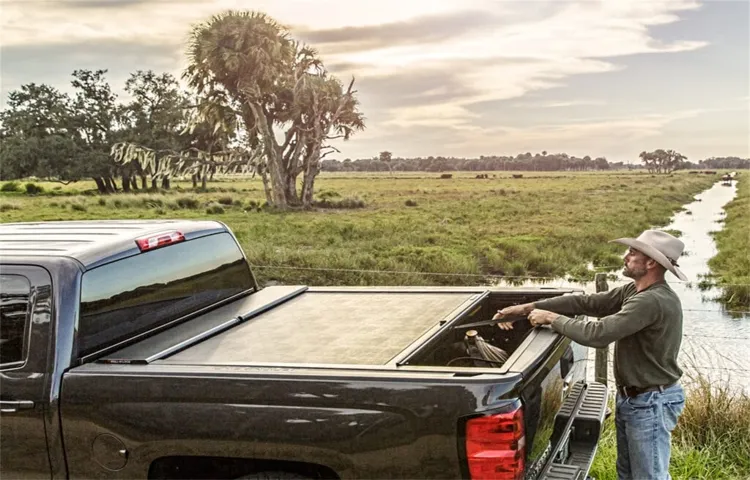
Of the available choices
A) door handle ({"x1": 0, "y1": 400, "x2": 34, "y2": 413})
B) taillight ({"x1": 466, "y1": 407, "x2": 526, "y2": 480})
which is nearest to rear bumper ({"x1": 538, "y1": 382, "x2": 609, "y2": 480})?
taillight ({"x1": 466, "y1": 407, "x2": 526, "y2": 480})

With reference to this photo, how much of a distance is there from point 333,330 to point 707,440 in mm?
3221

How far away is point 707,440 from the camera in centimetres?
558

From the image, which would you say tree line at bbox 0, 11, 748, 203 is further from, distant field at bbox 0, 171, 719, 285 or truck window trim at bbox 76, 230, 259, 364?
truck window trim at bbox 76, 230, 259, 364

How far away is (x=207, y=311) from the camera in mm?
4453

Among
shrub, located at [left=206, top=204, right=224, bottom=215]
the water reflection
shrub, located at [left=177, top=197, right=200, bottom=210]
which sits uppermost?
shrub, located at [left=177, top=197, right=200, bottom=210]

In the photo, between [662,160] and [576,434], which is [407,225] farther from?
[662,160]

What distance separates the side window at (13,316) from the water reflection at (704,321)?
4642 millimetres

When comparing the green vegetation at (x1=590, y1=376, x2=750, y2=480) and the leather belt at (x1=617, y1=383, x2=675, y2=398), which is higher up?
the leather belt at (x1=617, y1=383, x2=675, y2=398)

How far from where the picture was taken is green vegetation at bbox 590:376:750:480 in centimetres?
514

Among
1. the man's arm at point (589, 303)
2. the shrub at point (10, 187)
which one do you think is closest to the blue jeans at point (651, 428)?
the man's arm at point (589, 303)

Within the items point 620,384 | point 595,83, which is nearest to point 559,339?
point 620,384

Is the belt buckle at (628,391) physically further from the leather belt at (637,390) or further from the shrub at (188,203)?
the shrub at (188,203)

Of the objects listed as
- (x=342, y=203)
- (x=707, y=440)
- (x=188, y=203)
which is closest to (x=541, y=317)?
(x=707, y=440)

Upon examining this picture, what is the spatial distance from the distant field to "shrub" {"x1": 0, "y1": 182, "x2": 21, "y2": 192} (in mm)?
1517
